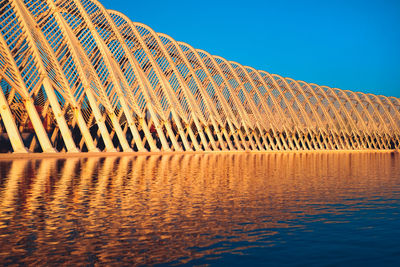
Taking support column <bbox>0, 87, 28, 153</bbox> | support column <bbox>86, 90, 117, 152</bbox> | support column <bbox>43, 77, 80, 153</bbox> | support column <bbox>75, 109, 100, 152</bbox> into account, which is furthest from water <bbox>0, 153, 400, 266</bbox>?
support column <bbox>86, 90, 117, 152</bbox>

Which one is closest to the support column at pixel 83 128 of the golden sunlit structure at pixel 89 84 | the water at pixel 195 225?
the golden sunlit structure at pixel 89 84

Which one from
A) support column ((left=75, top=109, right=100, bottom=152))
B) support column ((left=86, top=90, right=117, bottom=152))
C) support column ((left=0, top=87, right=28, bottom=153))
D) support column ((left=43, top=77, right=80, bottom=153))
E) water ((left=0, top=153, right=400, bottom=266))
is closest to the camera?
water ((left=0, top=153, right=400, bottom=266))

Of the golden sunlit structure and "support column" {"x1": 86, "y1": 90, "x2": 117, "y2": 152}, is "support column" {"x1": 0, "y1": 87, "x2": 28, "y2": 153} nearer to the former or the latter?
the golden sunlit structure

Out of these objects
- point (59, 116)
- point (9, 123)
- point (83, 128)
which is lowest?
point (9, 123)

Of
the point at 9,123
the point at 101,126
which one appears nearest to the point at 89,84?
the point at 101,126

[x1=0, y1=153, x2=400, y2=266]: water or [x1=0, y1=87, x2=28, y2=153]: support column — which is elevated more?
[x1=0, y1=87, x2=28, y2=153]: support column

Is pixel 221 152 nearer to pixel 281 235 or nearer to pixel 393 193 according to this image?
pixel 393 193

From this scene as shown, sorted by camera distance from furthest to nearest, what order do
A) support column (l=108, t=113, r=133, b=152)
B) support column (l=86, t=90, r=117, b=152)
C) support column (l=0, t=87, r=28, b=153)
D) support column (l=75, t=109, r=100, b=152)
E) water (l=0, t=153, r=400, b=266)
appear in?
support column (l=108, t=113, r=133, b=152) < support column (l=86, t=90, r=117, b=152) < support column (l=75, t=109, r=100, b=152) < support column (l=0, t=87, r=28, b=153) < water (l=0, t=153, r=400, b=266)

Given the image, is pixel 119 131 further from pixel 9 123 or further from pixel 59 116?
pixel 9 123

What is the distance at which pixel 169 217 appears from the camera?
22.8 ft

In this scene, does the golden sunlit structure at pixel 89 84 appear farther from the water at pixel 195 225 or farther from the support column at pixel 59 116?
the water at pixel 195 225

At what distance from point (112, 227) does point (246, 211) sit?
7.96 ft

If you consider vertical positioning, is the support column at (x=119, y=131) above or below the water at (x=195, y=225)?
above

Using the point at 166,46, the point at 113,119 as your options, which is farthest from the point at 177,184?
the point at 166,46
